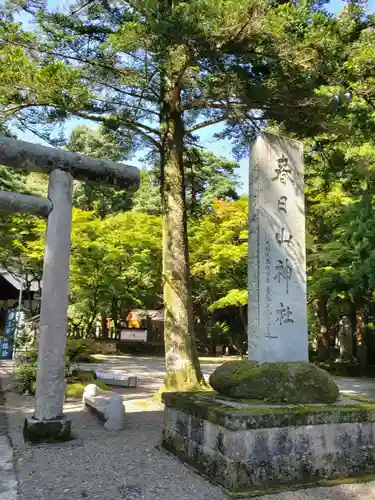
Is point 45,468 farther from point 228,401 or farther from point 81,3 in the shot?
point 81,3

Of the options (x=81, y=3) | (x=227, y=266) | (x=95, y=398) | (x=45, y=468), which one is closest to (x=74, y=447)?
(x=45, y=468)

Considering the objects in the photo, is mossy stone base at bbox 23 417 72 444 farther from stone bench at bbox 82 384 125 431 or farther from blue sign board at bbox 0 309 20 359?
blue sign board at bbox 0 309 20 359

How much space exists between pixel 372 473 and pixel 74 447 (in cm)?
346

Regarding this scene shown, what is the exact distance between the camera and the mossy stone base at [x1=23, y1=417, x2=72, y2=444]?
5.75m

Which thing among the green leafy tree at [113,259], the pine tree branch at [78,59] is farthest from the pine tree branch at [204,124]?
the green leafy tree at [113,259]

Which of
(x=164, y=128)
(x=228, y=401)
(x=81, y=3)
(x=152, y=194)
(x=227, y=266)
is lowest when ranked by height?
(x=228, y=401)

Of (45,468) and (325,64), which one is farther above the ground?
(325,64)

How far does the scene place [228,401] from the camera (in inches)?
193

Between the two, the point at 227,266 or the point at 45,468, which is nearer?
the point at 45,468

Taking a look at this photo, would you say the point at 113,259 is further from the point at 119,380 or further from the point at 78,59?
the point at 78,59

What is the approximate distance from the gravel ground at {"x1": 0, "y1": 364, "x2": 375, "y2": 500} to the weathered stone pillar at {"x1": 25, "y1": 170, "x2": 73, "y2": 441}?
0.31 metres

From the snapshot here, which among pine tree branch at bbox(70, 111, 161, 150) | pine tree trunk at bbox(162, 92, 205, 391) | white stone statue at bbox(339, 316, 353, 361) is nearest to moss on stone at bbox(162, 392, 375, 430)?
pine tree trunk at bbox(162, 92, 205, 391)

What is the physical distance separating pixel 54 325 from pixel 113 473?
2116mm

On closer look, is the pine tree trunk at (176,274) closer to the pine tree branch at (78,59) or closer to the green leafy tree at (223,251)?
the pine tree branch at (78,59)
